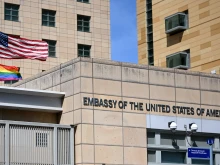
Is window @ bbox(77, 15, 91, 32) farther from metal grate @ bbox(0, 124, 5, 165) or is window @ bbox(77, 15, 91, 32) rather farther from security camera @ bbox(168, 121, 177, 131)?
metal grate @ bbox(0, 124, 5, 165)

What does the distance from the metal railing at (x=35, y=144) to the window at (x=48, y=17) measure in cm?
3385

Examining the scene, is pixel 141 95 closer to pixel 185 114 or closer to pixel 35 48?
pixel 185 114

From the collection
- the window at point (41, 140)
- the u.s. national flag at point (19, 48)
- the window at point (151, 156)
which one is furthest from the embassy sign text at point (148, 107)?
the u.s. national flag at point (19, 48)

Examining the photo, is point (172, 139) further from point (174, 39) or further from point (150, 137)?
point (174, 39)

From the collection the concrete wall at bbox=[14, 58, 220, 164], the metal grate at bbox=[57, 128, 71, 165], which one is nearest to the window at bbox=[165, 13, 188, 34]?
the concrete wall at bbox=[14, 58, 220, 164]

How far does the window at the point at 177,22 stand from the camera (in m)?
51.7

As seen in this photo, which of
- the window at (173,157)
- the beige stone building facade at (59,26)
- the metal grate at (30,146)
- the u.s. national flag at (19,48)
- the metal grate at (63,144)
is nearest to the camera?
the metal grate at (30,146)

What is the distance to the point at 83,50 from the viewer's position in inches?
2584

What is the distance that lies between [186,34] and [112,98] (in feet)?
70.7

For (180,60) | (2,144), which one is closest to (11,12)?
(180,60)

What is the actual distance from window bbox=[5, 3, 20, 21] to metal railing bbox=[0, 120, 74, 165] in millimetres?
32496

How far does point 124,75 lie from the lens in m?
32.0

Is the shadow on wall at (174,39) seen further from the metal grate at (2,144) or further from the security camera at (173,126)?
A: the metal grate at (2,144)

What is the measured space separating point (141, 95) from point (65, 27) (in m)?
33.1
